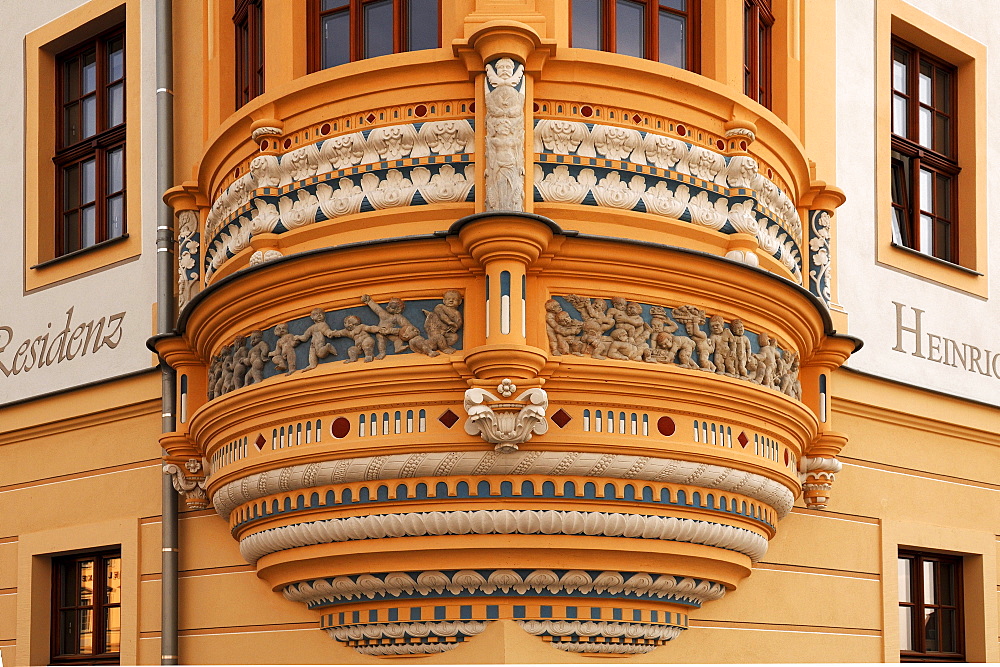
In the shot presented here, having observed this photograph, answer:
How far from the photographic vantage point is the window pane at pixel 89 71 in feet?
43.0

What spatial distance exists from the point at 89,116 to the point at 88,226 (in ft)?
3.17

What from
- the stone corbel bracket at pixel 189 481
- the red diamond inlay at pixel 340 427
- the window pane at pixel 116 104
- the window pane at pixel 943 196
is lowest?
the stone corbel bracket at pixel 189 481

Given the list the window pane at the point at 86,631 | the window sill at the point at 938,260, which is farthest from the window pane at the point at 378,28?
the window pane at the point at 86,631

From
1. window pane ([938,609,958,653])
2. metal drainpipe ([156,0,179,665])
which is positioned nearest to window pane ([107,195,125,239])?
metal drainpipe ([156,0,179,665])

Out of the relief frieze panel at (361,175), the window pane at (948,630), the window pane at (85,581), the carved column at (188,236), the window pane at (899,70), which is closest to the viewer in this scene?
the relief frieze panel at (361,175)

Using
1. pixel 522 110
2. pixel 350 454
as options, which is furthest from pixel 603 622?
pixel 522 110

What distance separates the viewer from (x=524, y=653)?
9086 millimetres

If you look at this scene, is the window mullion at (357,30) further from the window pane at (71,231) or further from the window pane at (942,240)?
the window pane at (942,240)

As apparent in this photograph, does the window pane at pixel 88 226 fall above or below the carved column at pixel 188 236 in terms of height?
above

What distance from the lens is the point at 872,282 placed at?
11.9 metres

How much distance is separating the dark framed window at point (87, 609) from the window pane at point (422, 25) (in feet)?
15.6

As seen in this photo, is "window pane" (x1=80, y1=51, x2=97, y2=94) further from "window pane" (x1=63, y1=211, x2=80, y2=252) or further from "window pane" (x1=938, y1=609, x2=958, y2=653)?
"window pane" (x1=938, y1=609, x2=958, y2=653)

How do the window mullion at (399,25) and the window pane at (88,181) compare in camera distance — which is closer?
the window mullion at (399,25)

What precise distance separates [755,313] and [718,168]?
957 mm
